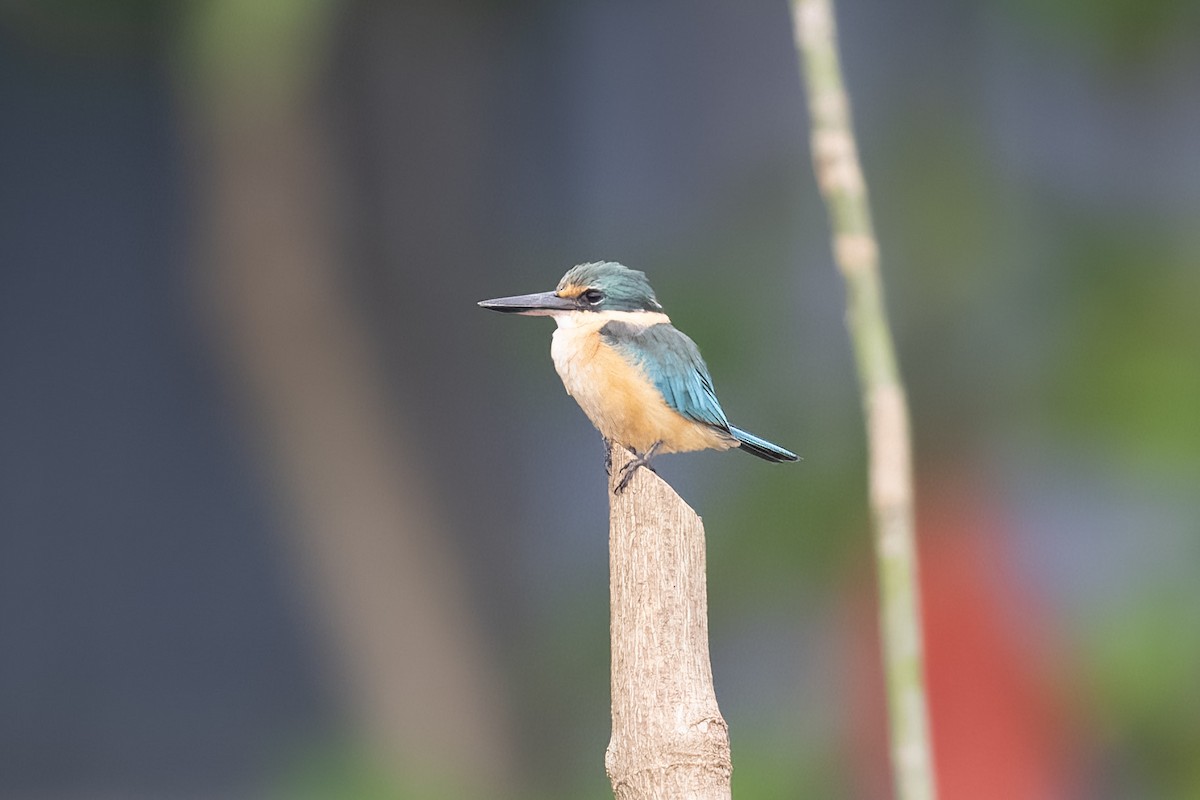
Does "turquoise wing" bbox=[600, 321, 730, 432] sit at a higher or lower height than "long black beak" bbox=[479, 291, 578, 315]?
lower

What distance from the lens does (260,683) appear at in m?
3.62

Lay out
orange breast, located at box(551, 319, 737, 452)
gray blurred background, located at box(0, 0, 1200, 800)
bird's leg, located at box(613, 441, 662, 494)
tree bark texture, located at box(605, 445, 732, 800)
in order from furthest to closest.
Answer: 1. gray blurred background, located at box(0, 0, 1200, 800)
2. orange breast, located at box(551, 319, 737, 452)
3. bird's leg, located at box(613, 441, 662, 494)
4. tree bark texture, located at box(605, 445, 732, 800)

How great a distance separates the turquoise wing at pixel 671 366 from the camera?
1339mm

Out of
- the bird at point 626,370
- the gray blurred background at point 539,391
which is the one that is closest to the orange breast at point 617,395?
the bird at point 626,370

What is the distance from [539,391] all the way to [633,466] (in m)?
2.12

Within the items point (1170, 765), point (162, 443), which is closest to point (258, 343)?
point (162, 443)

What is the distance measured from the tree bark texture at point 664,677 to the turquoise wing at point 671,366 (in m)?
0.34

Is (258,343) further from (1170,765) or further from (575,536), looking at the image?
(1170,765)

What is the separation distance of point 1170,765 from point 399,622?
1.61 meters

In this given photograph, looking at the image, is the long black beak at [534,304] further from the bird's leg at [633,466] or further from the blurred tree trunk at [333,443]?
the blurred tree trunk at [333,443]

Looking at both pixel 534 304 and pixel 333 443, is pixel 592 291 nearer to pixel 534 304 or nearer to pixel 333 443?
pixel 534 304

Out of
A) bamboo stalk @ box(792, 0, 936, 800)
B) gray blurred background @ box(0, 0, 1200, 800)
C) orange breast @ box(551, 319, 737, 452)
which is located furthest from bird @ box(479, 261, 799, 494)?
gray blurred background @ box(0, 0, 1200, 800)

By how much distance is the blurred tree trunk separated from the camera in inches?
124

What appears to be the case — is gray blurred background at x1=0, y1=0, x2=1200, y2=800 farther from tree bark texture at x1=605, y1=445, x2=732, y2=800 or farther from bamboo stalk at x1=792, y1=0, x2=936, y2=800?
bamboo stalk at x1=792, y1=0, x2=936, y2=800
